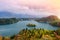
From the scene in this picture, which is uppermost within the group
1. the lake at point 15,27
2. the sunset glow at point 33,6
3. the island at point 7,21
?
the sunset glow at point 33,6

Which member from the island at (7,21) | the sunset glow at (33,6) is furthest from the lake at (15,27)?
the sunset glow at (33,6)

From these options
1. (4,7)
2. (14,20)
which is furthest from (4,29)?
(4,7)

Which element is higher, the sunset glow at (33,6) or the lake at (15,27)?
the sunset glow at (33,6)

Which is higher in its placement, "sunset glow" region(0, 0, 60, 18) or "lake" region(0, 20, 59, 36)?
"sunset glow" region(0, 0, 60, 18)

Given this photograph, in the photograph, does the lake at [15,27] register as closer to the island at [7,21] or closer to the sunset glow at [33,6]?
the island at [7,21]

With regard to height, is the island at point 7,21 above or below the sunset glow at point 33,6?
below

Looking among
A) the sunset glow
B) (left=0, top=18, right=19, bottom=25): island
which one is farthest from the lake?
the sunset glow

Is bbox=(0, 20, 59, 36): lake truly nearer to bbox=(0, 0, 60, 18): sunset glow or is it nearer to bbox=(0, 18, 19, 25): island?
bbox=(0, 18, 19, 25): island

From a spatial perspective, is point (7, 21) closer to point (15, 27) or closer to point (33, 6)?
point (15, 27)


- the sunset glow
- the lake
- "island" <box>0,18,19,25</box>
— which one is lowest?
the lake

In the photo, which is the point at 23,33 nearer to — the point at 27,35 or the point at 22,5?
the point at 27,35

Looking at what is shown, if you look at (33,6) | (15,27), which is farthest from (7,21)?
(33,6)
